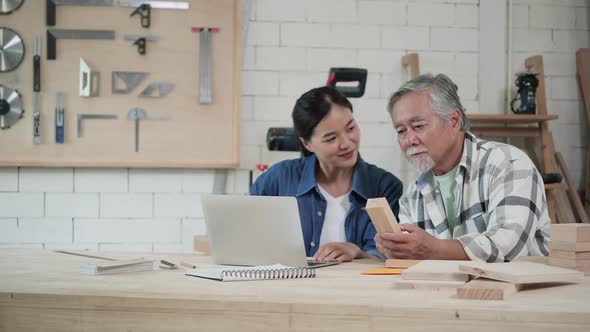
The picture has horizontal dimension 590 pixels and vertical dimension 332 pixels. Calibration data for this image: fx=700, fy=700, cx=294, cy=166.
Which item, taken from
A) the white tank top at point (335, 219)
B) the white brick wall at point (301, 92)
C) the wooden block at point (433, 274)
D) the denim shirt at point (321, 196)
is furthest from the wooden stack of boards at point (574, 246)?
the white brick wall at point (301, 92)

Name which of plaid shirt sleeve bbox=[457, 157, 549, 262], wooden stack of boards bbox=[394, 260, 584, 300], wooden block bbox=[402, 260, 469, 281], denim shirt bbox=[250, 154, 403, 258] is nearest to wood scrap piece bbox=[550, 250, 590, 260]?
wooden stack of boards bbox=[394, 260, 584, 300]

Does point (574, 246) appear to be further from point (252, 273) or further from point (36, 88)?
point (36, 88)

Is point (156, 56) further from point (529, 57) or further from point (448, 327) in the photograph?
point (448, 327)

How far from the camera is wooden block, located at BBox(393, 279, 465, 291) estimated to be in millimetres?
1641

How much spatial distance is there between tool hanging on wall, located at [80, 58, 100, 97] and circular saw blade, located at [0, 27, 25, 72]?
14.4 inches

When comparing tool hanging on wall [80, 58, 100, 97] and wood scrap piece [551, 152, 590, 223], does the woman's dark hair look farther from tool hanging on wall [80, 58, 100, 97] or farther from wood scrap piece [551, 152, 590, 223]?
wood scrap piece [551, 152, 590, 223]

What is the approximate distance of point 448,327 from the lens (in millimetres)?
1373

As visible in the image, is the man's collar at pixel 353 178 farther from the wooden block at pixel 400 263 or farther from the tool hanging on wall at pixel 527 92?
the tool hanging on wall at pixel 527 92

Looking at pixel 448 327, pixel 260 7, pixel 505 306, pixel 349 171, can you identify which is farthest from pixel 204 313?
pixel 260 7

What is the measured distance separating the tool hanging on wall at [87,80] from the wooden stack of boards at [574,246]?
287 cm

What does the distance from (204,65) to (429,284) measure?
8.94 ft

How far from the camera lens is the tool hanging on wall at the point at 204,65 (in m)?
4.09

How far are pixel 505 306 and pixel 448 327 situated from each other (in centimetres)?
13

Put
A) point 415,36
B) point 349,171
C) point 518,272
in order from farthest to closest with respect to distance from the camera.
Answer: point 415,36
point 349,171
point 518,272
